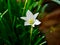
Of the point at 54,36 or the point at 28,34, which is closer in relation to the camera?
the point at 28,34

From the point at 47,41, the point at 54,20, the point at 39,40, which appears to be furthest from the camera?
the point at 54,20

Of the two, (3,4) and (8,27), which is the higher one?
(3,4)

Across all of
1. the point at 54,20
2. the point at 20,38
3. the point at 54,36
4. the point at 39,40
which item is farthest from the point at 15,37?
the point at 54,20

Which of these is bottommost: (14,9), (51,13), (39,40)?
(39,40)

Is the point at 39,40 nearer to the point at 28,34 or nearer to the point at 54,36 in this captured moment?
the point at 28,34

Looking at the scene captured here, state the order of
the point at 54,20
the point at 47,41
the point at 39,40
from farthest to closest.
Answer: the point at 54,20 < the point at 47,41 < the point at 39,40

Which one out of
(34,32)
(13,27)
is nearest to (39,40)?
(34,32)

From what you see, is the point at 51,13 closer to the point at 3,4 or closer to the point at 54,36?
the point at 54,36
